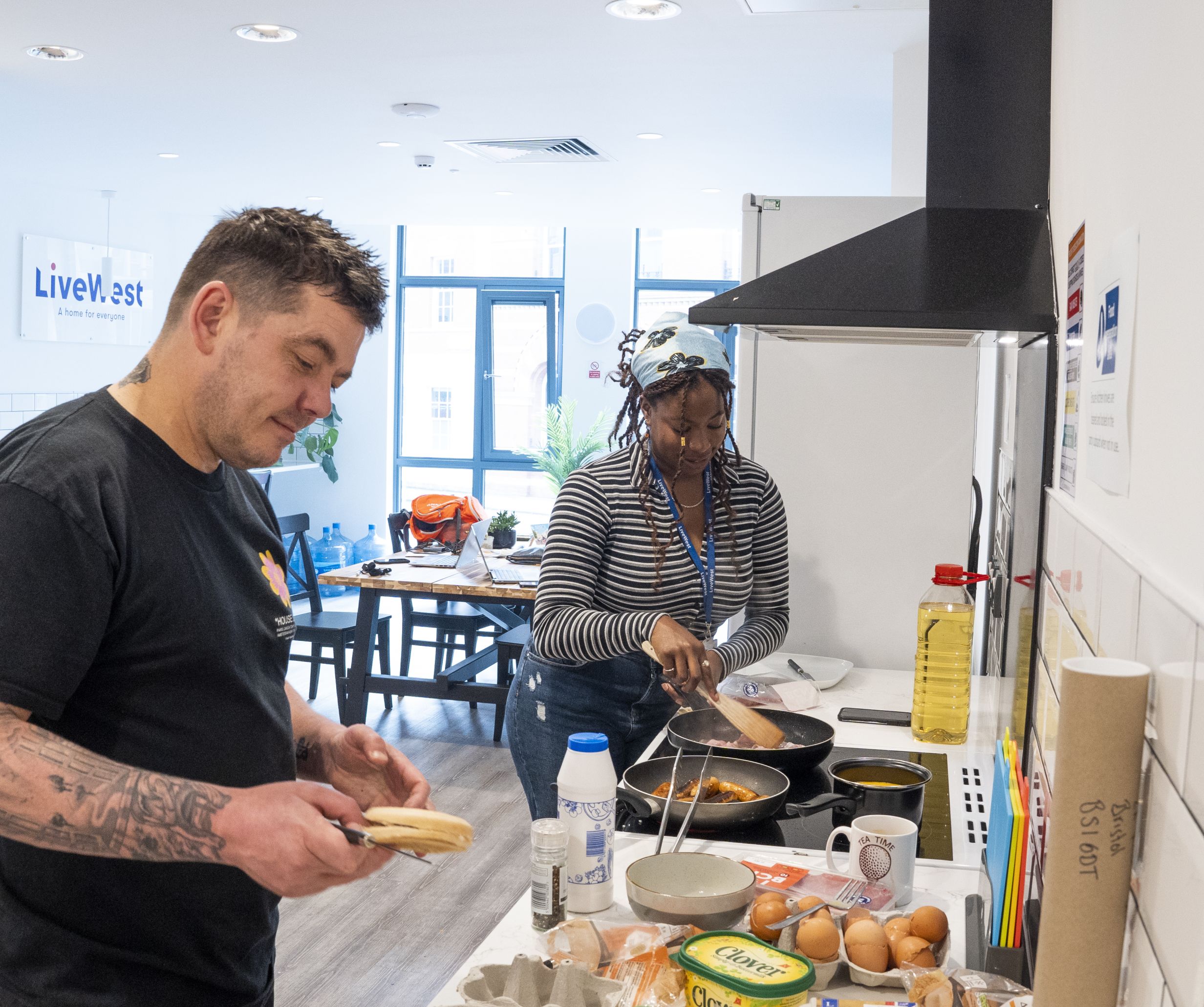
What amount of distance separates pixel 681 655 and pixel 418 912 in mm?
1962

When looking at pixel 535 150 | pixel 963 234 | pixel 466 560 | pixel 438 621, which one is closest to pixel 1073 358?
pixel 963 234

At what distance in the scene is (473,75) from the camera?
4.29 m

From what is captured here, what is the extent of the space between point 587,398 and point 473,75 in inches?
185

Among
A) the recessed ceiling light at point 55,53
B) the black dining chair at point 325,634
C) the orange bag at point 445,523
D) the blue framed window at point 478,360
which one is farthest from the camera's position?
the blue framed window at point 478,360

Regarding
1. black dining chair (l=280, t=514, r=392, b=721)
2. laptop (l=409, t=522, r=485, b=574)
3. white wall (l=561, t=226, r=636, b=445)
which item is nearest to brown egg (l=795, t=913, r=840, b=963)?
laptop (l=409, t=522, r=485, b=574)

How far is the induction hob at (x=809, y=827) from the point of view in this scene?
1607mm

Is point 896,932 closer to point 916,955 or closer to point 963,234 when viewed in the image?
point 916,955

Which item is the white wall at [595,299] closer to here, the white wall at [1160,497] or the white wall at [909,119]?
the white wall at [909,119]

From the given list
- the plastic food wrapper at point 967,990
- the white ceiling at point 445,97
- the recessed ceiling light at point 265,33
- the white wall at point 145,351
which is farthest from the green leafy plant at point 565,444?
the plastic food wrapper at point 967,990

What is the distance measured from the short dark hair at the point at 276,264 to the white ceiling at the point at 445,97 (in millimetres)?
2519

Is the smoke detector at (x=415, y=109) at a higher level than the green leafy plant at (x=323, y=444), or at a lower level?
higher

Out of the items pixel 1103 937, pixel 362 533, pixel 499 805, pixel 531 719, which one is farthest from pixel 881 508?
pixel 362 533

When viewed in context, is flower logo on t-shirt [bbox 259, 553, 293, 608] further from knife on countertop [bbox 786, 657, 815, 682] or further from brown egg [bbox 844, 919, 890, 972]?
knife on countertop [bbox 786, 657, 815, 682]

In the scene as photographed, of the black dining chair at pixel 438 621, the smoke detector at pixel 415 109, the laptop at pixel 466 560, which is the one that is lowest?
the black dining chair at pixel 438 621
